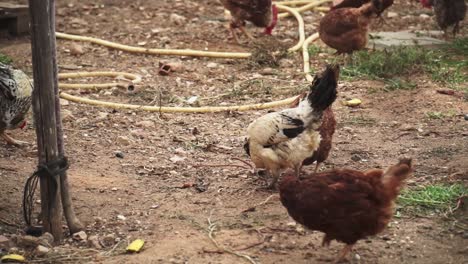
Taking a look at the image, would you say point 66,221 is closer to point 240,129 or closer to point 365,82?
point 240,129

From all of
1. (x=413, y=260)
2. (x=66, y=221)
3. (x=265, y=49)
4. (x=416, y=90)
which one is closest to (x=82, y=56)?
(x=265, y=49)

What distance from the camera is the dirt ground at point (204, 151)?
17.0 feet

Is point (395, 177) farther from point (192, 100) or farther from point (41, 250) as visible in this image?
point (192, 100)

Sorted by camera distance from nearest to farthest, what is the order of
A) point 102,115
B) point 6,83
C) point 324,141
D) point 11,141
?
point 324,141, point 6,83, point 11,141, point 102,115

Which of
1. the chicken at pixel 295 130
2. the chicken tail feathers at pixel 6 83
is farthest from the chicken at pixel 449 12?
the chicken tail feathers at pixel 6 83

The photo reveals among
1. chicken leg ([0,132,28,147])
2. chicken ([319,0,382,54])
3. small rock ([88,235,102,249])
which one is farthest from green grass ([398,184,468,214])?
chicken ([319,0,382,54])

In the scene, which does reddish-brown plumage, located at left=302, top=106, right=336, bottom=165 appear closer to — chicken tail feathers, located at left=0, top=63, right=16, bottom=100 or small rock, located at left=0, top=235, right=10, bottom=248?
small rock, located at left=0, top=235, right=10, bottom=248

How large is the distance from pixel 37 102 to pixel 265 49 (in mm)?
4945

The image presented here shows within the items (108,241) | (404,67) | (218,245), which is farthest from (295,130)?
(404,67)

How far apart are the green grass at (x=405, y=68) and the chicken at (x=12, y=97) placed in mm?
3898

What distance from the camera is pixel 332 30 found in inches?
365

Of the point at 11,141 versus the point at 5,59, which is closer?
the point at 11,141

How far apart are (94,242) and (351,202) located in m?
1.71

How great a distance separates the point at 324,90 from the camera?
581cm
